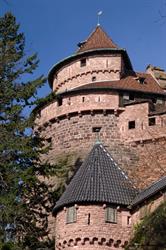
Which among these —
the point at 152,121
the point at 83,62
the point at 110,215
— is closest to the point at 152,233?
the point at 110,215

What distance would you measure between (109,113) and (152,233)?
10213 mm

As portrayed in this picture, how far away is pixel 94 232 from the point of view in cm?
2367

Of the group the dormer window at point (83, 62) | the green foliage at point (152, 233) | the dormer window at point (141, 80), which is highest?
the dormer window at point (83, 62)

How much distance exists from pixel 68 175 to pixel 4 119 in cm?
686

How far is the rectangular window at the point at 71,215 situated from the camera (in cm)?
2414

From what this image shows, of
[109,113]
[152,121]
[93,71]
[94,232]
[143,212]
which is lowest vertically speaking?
[94,232]

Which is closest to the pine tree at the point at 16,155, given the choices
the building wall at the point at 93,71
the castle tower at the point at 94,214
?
the castle tower at the point at 94,214

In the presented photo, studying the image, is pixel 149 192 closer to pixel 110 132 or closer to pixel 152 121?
pixel 152 121

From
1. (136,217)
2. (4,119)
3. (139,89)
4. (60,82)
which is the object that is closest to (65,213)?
(136,217)

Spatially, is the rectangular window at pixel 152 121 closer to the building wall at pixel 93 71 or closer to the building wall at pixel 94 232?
the building wall at pixel 93 71

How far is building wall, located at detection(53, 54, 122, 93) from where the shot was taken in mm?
35000

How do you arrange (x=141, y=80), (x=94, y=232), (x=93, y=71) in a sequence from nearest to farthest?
1. (x=94, y=232)
2. (x=93, y=71)
3. (x=141, y=80)

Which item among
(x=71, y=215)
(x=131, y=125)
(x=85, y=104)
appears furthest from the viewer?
(x=85, y=104)

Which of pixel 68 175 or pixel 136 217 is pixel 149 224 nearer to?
pixel 136 217
